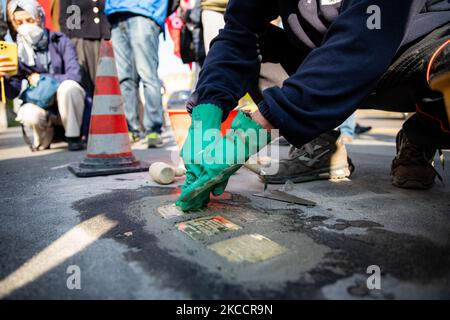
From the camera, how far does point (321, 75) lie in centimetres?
93

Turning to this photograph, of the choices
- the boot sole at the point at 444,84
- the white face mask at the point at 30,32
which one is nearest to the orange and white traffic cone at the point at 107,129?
the white face mask at the point at 30,32

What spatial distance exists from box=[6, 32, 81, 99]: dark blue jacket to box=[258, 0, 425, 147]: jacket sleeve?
8.88ft

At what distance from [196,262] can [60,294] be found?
0.32 m

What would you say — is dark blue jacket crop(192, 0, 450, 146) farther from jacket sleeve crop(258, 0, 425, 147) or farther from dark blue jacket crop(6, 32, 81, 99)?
dark blue jacket crop(6, 32, 81, 99)

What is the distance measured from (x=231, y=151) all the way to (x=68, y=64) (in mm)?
2720

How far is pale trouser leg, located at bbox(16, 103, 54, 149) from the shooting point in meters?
2.92

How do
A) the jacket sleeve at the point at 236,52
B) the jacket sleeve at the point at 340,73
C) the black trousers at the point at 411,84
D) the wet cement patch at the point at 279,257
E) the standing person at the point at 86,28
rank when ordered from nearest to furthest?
1. the wet cement patch at the point at 279,257
2. the jacket sleeve at the point at 340,73
3. the black trousers at the point at 411,84
4. the jacket sleeve at the point at 236,52
5. the standing person at the point at 86,28

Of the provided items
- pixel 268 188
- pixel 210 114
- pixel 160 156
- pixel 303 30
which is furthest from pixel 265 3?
pixel 160 156

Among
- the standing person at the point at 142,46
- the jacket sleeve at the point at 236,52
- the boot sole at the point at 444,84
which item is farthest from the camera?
the standing person at the point at 142,46

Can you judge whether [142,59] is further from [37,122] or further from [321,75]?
[321,75]

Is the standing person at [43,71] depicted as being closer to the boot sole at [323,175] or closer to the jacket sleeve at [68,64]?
the jacket sleeve at [68,64]

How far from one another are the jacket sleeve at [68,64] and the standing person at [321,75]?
7.00ft

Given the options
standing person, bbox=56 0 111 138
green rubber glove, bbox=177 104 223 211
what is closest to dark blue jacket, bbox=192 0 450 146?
green rubber glove, bbox=177 104 223 211

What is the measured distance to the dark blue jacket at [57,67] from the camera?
A: 9.74 feet
